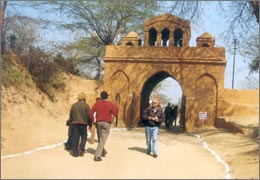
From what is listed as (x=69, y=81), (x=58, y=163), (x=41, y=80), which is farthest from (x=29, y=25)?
(x=58, y=163)

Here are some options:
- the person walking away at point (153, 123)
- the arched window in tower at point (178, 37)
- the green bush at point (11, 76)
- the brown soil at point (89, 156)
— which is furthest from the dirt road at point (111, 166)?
the arched window in tower at point (178, 37)

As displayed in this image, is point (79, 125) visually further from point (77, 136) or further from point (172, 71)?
point (172, 71)

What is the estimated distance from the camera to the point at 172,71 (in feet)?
88.3

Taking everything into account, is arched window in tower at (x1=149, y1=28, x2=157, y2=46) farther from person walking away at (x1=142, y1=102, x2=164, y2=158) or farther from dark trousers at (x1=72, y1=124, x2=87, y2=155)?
dark trousers at (x1=72, y1=124, x2=87, y2=155)

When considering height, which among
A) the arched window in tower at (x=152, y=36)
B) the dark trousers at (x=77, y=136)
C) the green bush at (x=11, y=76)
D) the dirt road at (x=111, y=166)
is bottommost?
the dirt road at (x=111, y=166)

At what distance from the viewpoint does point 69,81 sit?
91.9 ft

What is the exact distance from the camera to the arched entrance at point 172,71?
26.3m

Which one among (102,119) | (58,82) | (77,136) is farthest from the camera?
(58,82)

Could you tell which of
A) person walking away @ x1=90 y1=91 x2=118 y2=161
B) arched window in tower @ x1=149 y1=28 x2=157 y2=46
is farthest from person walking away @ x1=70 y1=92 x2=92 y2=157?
arched window in tower @ x1=149 y1=28 x2=157 y2=46

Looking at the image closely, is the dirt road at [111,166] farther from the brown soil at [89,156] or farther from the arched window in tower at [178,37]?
the arched window in tower at [178,37]

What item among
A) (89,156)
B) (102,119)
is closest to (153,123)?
(102,119)

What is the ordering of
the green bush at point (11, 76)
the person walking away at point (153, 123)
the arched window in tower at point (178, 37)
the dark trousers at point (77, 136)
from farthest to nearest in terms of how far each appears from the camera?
the arched window in tower at point (178, 37), the green bush at point (11, 76), the person walking away at point (153, 123), the dark trousers at point (77, 136)

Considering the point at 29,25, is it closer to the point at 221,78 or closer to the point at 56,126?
the point at 56,126

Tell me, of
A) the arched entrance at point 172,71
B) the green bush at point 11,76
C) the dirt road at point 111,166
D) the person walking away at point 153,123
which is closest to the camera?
the dirt road at point 111,166
